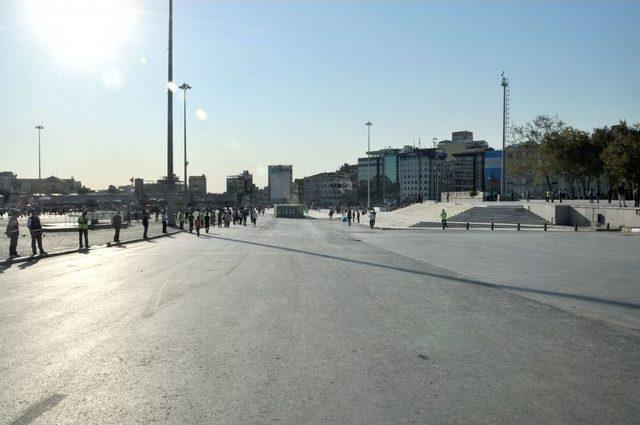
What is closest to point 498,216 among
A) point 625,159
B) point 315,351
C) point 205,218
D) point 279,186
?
point 625,159

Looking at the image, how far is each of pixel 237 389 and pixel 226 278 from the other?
7.69 meters

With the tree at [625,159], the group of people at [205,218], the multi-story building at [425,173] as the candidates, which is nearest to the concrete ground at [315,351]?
the group of people at [205,218]

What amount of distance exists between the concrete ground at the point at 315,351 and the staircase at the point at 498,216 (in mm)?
33758

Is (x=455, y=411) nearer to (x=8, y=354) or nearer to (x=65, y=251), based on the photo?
(x=8, y=354)

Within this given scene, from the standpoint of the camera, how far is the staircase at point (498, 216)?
43.9 m

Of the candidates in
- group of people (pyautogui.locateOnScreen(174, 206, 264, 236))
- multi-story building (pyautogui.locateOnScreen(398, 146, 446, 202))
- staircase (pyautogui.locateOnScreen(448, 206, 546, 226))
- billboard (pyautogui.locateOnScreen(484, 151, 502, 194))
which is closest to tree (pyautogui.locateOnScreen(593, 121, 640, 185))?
staircase (pyautogui.locateOnScreen(448, 206, 546, 226))

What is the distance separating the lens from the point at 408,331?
6941 mm

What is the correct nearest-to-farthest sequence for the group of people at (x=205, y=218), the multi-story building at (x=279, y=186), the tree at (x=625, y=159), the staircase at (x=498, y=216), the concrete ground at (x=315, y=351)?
the concrete ground at (x=315, y=351), the group of people at (x=205, y=218), the tree at (x=625, y=159), the staircase at (x=498, y=216), the multi-story building at (x=279, y=186)

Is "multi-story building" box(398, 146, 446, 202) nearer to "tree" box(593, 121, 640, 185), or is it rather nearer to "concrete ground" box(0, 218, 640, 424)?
"tree" box(593, 121, 640, 185)

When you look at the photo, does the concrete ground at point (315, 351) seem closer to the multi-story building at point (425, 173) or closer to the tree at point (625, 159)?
the tree at point (625, 159)

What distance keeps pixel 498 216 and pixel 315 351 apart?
4314cm

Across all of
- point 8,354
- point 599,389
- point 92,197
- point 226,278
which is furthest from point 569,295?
point 92,197

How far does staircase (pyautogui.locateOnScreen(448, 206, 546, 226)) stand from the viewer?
43906 mm

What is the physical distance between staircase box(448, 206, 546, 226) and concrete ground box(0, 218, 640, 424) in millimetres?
33758
